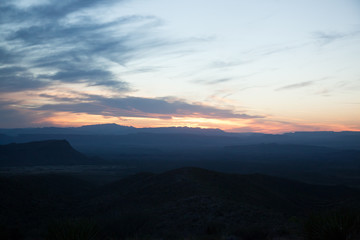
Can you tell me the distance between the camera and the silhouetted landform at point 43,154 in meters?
84.1

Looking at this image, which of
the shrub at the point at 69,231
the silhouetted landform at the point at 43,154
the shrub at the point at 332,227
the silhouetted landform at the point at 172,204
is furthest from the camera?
the silhouetted landform at the point at 43,154

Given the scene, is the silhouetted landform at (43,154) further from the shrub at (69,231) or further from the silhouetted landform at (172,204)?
the shrub at (69,231)

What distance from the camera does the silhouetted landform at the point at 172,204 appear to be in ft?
48.1

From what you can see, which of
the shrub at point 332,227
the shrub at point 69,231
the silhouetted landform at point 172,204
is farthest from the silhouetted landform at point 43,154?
the shrub at point 332,227

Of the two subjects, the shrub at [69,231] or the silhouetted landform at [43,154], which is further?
the silhouetted landform at [43,154]

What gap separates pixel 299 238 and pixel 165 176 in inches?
947

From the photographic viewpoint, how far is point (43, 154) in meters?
89.6

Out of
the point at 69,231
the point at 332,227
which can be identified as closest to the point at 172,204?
the point at 69,231

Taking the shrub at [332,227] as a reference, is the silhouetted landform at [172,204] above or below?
below

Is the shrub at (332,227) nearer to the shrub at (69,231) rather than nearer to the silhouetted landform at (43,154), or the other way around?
the shrub at (69,231)

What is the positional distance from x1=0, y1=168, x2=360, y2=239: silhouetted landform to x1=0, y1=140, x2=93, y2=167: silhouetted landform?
1875 inches

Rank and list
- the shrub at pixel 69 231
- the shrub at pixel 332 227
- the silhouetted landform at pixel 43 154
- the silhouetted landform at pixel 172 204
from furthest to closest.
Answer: the silhouetted landform at pixel 43 154
the silhouetted landform at pixel 172 204
the shrub at pixel 332 227
the shrub at pixel 69 231

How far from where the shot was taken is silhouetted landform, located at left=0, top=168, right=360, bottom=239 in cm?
1466

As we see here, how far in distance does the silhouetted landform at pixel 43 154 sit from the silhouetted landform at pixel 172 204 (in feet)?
156
